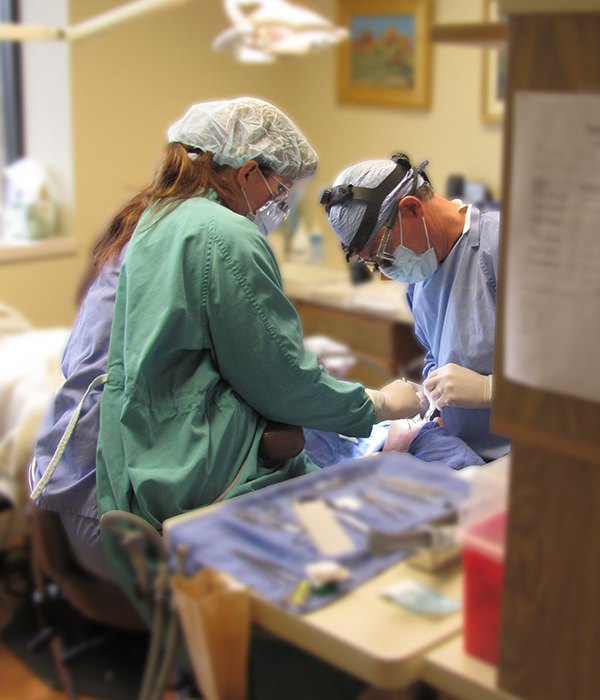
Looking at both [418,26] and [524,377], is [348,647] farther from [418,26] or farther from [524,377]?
[418,26]

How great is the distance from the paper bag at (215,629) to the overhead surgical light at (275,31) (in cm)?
247

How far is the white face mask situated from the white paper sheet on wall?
1000 mm

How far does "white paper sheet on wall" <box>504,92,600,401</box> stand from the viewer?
2.75ft

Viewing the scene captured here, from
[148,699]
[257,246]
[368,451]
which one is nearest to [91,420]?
[257,246]

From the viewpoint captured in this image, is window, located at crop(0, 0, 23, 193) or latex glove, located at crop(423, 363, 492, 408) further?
window, located at crop(0, 0, 23, 193)

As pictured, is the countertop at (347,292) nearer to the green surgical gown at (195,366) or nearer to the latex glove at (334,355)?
the latex glove at (334,355)

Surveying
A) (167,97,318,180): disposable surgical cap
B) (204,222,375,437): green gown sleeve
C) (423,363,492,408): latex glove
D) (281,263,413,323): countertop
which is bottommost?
(281,263,413,323): countertop

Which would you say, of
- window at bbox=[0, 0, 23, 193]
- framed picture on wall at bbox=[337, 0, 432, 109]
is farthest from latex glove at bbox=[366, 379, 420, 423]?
window at bbox=[0, 0, 23, 193]

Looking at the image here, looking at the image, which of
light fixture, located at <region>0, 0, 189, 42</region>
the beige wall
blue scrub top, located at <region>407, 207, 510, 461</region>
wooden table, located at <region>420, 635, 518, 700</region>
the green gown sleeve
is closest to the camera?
wooden table, located at <region>420, 635, 518, 700</region>

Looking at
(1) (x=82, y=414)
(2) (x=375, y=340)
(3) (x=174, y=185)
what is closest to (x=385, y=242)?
(3) (x=174, y=185)

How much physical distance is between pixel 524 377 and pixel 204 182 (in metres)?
0.98

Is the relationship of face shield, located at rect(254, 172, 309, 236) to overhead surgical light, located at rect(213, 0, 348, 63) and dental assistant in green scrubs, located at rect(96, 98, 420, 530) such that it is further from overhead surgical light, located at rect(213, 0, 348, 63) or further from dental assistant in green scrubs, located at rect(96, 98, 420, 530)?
overhead surgical light, located at rect(213, 0, 348, 63)

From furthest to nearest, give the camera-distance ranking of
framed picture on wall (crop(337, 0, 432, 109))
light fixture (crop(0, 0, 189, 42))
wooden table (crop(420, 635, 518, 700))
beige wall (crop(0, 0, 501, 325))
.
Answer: framed picture on wall (crop(337, 0, 432, 109))
beige wall (crop(0, 0, 501, 325))
light fixture (crop(0, 0, 189, 42))
wooden table (crop(420, 635, 518, 700))

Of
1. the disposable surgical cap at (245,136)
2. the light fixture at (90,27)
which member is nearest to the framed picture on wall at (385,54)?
the light fixture at (90,27)
